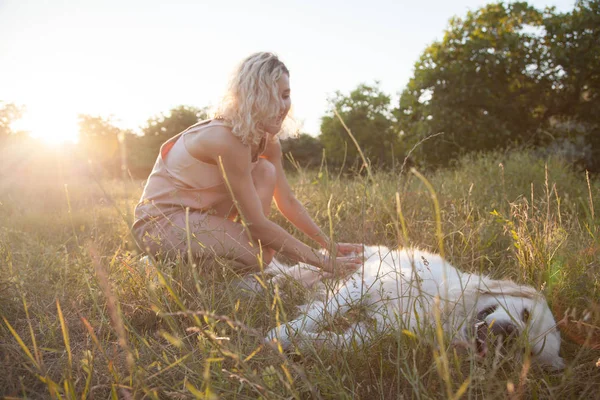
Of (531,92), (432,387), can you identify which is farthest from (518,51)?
(432,387)

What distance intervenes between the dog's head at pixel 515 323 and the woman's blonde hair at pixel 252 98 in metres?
1.51

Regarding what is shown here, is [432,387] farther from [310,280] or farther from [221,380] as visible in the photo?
[310,280]

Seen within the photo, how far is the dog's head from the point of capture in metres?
1.33

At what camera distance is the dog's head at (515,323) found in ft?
4.38

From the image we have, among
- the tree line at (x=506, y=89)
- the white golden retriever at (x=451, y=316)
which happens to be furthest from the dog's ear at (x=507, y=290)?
the tree line at (x=506, y=89)

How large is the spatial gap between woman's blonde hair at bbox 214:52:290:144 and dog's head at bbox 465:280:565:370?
1515 millimetres

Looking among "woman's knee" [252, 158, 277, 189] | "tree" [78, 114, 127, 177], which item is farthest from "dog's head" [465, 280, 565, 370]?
"tree" [78, 114, 127, 177]

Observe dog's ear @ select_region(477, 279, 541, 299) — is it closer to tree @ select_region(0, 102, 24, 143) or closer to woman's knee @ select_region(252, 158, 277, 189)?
woman's knee @ select_region(252, 158, 277, 189)

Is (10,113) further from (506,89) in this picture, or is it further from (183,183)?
(506,89)

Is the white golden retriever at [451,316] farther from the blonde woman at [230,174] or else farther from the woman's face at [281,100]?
the woman's face at [281,100]

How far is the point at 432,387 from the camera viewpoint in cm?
112

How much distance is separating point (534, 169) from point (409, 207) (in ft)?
5.59

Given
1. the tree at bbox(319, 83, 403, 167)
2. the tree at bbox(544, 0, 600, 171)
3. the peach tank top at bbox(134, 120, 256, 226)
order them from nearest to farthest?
the peach tank top at bbox(134, 120, 256, 226)
the tree at bbox(544, 0, 600, 171)
the tree at bbox(319, 83, 403, 167)

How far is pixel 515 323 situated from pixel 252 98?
1774 millimetres
